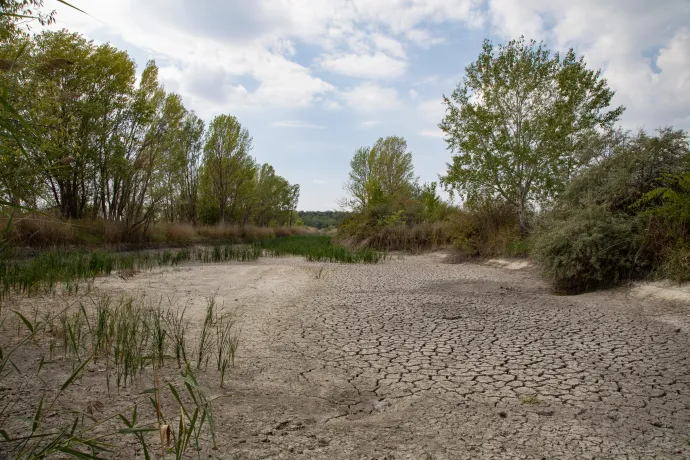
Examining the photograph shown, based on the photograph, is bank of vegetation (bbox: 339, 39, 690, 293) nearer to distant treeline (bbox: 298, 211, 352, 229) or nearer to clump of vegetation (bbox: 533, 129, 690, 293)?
clump of vegetation (bbox: 533, 129, 690, 293)

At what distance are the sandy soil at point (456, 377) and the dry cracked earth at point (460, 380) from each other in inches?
0.5

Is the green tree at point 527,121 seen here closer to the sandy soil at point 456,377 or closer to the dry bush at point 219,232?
the sandy soil at point 456,377

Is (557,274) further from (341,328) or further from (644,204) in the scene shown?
(341,328)

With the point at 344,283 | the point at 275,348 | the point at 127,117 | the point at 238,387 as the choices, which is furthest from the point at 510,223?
the point at 127,117

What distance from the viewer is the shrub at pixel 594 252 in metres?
6.34

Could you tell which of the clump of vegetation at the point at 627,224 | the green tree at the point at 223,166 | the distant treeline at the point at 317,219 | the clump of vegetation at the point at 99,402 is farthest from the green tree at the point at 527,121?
the distant treeline at the point at 317,219

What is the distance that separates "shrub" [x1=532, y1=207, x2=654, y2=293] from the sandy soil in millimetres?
443

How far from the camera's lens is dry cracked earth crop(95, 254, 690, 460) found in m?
2.12

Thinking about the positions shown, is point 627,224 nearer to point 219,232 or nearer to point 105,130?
point 105,130

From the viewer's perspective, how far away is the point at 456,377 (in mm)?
3043

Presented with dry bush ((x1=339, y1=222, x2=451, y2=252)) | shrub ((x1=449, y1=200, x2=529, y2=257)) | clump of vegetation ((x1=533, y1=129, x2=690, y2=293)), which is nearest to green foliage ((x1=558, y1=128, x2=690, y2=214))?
clump of vegetation ((x1=533, y1=129, x2=690, y2=293))

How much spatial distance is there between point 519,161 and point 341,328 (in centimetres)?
1027

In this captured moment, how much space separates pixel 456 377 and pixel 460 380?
60mm

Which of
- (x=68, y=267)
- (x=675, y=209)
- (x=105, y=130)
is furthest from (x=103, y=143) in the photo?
(x=675, y=209)
